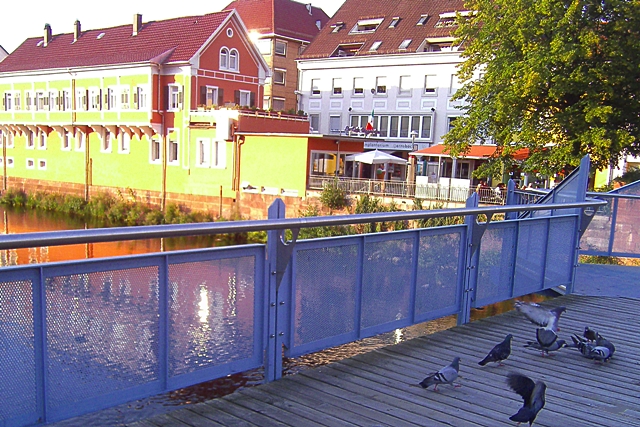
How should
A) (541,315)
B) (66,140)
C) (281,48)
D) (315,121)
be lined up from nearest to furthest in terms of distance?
(541,315) → (66,140) → (315,121) → (281,48)

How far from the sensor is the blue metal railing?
3084mm

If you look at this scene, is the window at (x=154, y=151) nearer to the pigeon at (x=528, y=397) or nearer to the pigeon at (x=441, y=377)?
the pigeon at (x=441, y=377)

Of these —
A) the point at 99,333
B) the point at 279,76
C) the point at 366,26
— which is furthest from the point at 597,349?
the point at 279,76

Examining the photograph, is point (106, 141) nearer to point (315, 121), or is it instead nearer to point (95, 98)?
point (95, 98)

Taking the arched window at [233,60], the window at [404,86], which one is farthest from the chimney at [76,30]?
the window at [404,86]

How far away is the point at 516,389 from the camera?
145 inches

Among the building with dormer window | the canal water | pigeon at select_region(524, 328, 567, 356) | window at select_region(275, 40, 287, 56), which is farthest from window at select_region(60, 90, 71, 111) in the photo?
pigeon at select_region(524, 328, 567, 356)

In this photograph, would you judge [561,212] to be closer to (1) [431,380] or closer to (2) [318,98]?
(1) [431,380]

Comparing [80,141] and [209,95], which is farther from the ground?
[209,95]

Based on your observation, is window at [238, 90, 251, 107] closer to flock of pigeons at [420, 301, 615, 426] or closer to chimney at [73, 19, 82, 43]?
chimney at [73, 19, 82, 43]

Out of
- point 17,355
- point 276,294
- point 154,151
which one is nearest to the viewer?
point 17,355

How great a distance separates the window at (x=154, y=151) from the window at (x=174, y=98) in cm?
273

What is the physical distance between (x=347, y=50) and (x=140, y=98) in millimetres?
18857

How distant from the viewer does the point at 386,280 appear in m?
5.16
